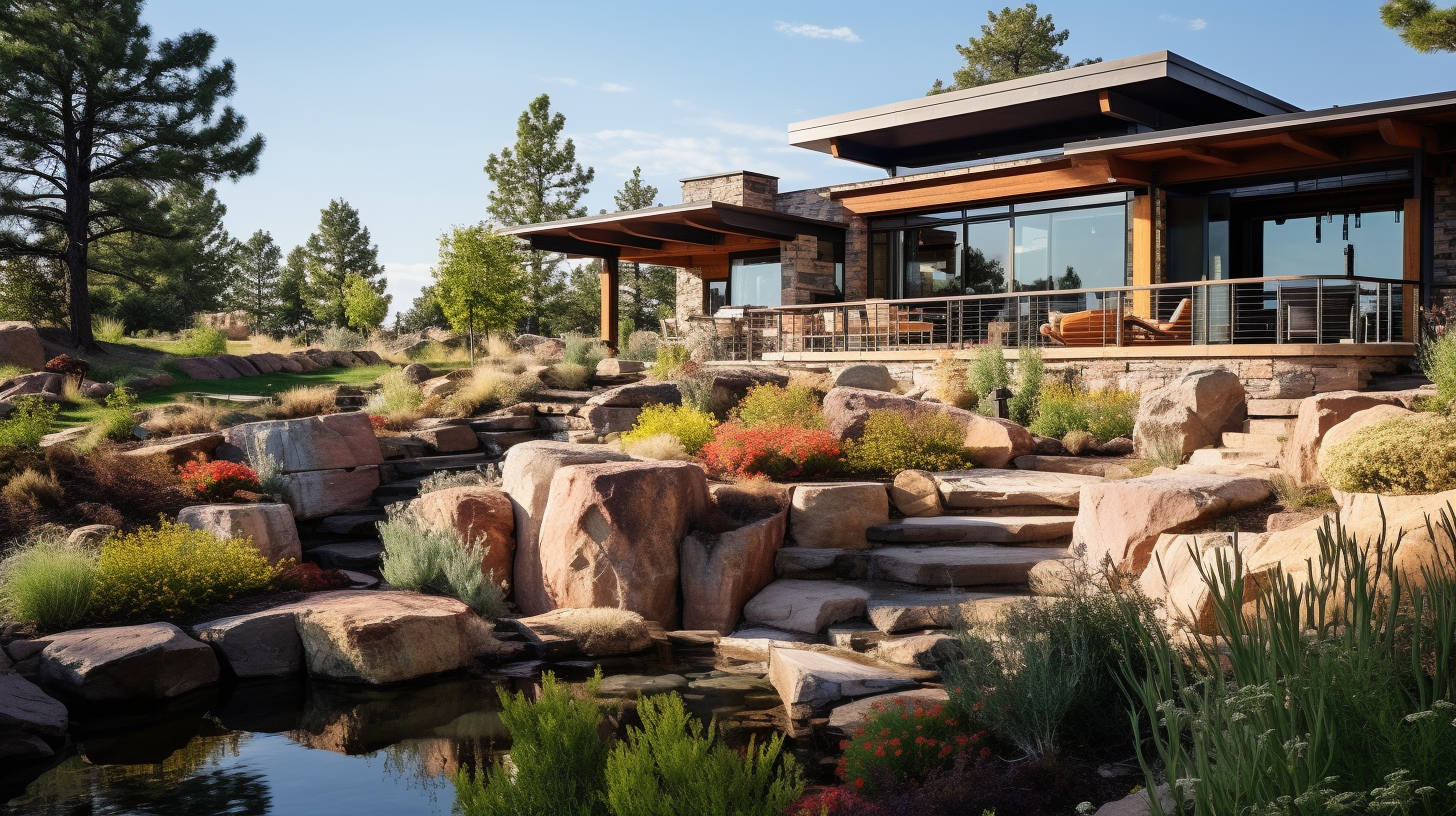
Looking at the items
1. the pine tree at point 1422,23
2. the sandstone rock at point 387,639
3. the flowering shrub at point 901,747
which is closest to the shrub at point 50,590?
the sandstone rock at point 387,639

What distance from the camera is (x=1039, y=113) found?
1930 cm

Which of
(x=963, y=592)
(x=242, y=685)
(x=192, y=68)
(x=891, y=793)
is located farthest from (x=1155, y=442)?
(x=192, y=68)

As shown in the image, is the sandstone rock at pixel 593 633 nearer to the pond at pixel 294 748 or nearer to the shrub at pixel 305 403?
the pond at pixel 294 748

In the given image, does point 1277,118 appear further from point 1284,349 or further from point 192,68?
point 192,68

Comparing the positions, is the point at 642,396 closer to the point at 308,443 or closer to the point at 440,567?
the point at 308,443

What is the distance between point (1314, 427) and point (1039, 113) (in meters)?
12.6

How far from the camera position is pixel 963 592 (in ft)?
25.7

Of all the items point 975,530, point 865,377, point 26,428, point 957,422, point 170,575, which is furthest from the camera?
point 865,377

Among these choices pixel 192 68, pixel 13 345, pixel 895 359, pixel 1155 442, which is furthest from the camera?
pixel 192 68

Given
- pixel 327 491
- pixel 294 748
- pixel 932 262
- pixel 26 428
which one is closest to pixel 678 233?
pixel 932 262

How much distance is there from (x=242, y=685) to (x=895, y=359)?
36.5 ft

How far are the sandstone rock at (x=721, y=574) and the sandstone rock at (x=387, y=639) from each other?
1658 millimetres

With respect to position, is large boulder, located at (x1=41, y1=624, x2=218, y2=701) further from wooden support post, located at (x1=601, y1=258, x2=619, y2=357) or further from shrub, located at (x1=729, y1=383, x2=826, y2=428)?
wooden support post, located at (x1=601, y1=258, x2=619, y2=357)

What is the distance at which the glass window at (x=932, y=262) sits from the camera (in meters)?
19.7
